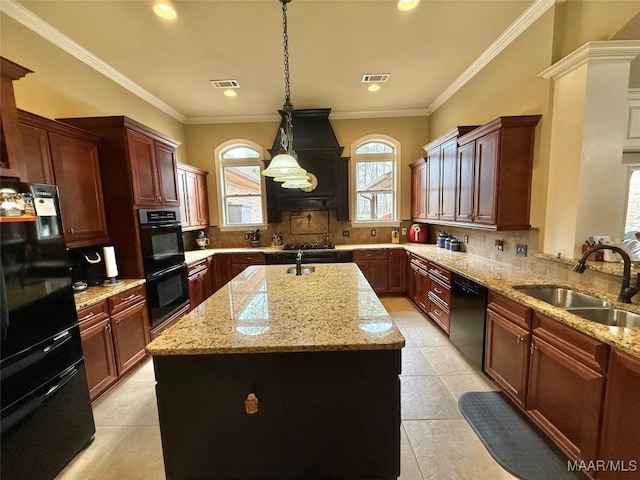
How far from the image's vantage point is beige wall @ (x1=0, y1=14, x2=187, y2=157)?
2238 millimetres

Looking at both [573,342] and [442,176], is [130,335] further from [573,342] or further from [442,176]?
[442,176]

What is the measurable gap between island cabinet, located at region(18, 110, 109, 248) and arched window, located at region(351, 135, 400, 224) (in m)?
3.73

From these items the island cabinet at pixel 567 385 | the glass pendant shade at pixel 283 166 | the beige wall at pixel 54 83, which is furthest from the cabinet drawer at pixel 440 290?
the beige wall at pixel 54 83

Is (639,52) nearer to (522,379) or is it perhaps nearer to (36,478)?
(522,379)

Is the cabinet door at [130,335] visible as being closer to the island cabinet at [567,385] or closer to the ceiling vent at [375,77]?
the island cabinet at [567,385]

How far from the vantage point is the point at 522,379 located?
6.39 feet

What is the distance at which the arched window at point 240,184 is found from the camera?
5.02 metres

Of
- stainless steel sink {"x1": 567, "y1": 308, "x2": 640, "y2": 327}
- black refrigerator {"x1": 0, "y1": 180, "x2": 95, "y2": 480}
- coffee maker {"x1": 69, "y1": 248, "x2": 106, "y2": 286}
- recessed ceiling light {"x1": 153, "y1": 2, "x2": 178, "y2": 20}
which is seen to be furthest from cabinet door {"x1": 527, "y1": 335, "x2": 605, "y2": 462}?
recessed ceiling light {"x1": 153, "y1": 2, "x2": 178, "y2": 20}

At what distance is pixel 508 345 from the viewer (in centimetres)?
209

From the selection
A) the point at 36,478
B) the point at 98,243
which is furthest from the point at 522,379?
the point at 98,243

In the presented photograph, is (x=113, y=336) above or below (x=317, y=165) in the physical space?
below

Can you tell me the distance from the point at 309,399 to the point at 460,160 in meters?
3.15

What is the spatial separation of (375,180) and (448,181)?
1.69 meters

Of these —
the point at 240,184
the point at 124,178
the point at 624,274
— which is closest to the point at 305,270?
the point at 124,178
